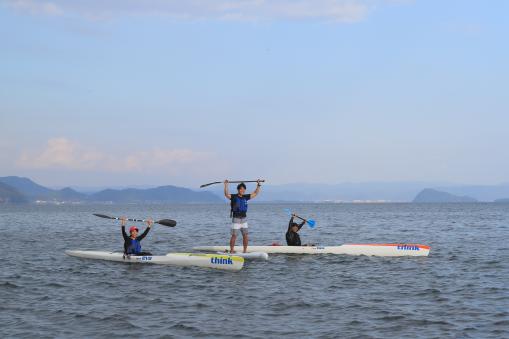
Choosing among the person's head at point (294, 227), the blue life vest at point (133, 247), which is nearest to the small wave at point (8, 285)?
the blue life vest at point (133, 247)

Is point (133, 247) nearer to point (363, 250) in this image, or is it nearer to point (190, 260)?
point (190, 260)

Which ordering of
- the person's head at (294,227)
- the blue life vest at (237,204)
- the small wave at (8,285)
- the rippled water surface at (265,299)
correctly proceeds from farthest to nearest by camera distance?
the person's head at (294,227) → the blue life vest at (237,204) → the small wave at (8,285) → the rippled water surface at (265,299)

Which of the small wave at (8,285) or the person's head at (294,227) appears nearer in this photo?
the small wave at (8,285)

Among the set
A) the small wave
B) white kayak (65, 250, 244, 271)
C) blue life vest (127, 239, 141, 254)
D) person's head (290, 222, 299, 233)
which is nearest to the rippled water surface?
the small wave

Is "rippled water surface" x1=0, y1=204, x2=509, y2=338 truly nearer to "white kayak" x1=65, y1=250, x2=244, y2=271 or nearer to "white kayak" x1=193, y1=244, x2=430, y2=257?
"white kayak" x1=65, y1=250, x2=244, y2=271

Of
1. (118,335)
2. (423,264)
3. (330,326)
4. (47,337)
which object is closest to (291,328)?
(330,326)

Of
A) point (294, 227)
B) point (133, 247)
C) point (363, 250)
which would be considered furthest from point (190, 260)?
point (363, 250)

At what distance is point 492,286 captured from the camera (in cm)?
1822

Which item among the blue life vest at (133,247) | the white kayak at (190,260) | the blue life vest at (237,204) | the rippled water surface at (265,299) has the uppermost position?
the blue life vest at (237,204)

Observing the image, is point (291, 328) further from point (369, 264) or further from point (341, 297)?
point (369, 264)

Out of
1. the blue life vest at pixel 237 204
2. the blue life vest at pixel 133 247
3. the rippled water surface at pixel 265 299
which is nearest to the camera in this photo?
the rippled water surface at pixel 265 299

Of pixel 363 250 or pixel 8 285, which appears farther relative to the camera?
pixel 363 250

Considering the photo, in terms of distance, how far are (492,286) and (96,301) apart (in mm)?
11806

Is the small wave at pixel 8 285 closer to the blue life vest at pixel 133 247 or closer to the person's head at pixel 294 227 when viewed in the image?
the blue life vest at pixel 133 247
